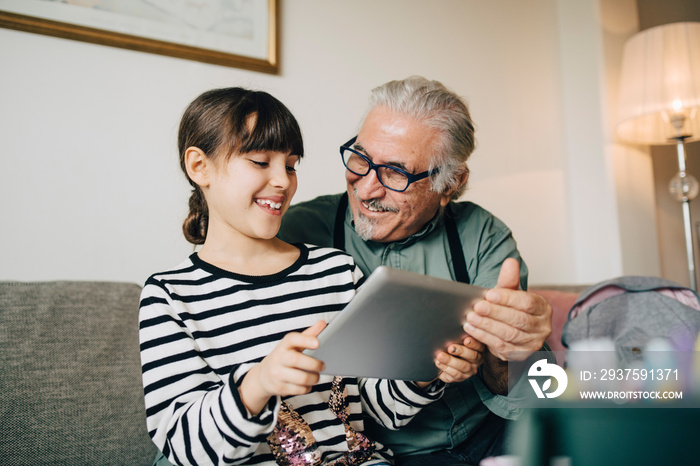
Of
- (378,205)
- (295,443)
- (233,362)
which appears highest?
(378,205)

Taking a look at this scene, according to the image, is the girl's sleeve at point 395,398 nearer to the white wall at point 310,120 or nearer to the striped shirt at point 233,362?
the striped shirt at point 233,362

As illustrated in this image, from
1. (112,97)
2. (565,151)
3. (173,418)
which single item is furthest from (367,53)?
(173,418)

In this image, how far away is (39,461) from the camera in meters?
1.08

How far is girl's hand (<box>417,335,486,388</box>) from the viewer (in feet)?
2.75

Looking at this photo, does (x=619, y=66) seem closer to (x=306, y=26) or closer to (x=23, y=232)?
(x=306, y=26)

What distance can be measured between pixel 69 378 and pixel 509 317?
101 cm

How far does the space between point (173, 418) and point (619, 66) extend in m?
2.51

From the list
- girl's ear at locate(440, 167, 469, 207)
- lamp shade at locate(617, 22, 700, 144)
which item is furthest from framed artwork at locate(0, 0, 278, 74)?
lamp shade at locate(617, 22, 700, 144)

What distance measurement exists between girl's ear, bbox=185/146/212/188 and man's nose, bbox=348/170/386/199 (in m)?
0.40

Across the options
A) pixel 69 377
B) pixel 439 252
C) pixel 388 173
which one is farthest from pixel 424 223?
pixel 69 377

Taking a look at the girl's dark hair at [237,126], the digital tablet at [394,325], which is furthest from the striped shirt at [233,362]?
the girl's dark hair at [237,126]

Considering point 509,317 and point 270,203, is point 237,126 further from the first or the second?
point 509,317

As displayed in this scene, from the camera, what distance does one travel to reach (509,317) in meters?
0.79

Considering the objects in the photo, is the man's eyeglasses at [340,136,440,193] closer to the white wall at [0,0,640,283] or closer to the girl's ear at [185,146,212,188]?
the girl's ear at [185,146,212,188]
